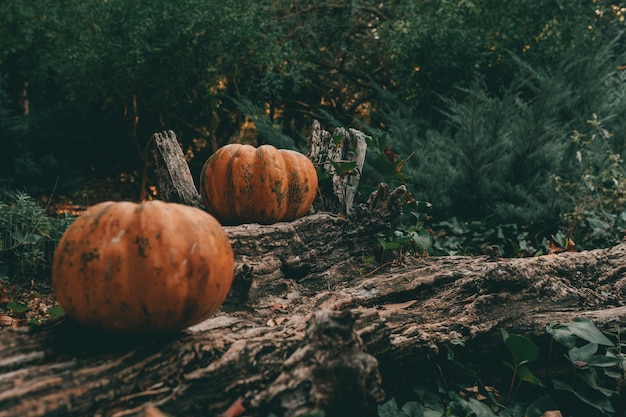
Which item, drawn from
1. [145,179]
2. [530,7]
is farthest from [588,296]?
[145,179]

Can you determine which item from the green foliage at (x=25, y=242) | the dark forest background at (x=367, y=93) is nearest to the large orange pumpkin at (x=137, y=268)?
the dark forest background at (x=367, y=93)

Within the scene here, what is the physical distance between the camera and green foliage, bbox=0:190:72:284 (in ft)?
14.2

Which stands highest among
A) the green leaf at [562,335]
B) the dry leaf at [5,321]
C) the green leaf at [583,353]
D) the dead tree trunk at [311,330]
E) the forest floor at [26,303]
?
the dead tree trunk at [311,330]

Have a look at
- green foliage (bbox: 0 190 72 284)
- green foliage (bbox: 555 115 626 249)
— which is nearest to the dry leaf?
green foliage (bbox: 0 190 72 284)

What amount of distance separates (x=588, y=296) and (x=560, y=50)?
511 centimetres

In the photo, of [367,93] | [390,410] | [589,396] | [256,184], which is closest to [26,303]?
[256,184]

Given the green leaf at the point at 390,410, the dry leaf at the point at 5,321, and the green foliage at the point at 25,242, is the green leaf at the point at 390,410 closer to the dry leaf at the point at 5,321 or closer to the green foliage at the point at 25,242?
the dry leaf at the point at 5,321

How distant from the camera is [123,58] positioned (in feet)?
26.2

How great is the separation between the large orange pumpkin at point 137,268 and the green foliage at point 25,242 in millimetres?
3050

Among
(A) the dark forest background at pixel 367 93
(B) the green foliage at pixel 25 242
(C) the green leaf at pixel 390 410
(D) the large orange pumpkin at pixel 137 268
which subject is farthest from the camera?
(A) the dark forest background at pixel 367 93

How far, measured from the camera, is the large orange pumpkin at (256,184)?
307 centimetres

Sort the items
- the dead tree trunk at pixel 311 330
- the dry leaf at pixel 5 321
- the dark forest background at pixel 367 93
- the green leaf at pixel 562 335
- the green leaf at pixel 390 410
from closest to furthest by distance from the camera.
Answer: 1. the dead tree trunk at pixel 311 330
2. the green leaf at pixel 390 410
3. the green leaf at pixel 562 335
4. the dry leaf at pixel 5 321
5. the dark forest background at pixel 367 93

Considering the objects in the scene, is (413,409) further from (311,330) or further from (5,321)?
(5,321)

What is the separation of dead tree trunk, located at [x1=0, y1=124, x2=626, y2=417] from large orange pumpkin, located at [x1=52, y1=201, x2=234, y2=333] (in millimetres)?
106
